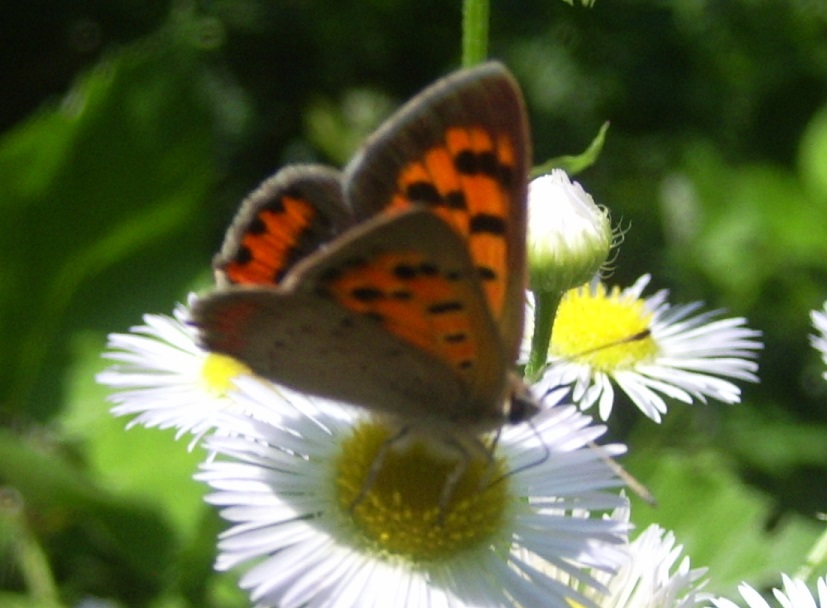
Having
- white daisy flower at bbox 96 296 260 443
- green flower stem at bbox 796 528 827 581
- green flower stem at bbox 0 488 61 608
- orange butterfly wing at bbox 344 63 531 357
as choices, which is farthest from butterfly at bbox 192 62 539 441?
green flower stem at bbox 0 488 61 608

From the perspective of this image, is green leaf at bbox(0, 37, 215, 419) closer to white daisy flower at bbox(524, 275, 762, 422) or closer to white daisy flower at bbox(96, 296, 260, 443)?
white daisy flower at bbox(96, 296, 260, 443)

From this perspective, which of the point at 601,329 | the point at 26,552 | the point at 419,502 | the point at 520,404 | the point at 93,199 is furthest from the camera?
the point at 93,199

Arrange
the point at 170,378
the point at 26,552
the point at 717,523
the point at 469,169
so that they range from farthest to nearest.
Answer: the point at 26,552 < the point at 717,523 < the point at 170,378 < the point at 469,169

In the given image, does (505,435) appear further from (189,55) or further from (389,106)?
(389,106)

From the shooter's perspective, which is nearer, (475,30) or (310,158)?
(475,30)

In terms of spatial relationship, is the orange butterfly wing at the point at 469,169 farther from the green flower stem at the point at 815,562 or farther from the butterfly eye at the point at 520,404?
the green flower stem at the point at 815,562

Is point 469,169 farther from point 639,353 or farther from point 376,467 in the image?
point 639,353

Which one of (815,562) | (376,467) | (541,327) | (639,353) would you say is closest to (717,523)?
(639,353)

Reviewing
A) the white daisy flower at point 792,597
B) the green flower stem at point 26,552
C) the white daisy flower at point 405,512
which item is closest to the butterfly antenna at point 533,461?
the white daisy flower at point 405,512

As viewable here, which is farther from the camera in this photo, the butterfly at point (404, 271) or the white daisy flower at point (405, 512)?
the white daisy flower at point (405, 512)
